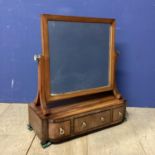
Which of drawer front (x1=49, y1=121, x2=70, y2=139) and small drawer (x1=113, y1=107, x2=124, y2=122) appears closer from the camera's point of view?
drawer front (x1=49, y1=121, x2=70, y2=139)

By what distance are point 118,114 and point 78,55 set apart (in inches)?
16.9

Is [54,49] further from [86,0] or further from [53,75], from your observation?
[86,0]

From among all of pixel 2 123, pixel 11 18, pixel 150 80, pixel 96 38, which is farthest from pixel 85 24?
pixel 2 123

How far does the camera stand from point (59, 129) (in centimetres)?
114

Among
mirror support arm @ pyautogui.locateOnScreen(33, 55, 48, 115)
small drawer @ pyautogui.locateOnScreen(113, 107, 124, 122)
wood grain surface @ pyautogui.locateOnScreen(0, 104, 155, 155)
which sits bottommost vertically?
wood grain surface @ pyautogui.locateOnScreen(0, 104, 155, 155)

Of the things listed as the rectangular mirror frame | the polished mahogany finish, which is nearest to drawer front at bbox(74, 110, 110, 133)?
the polished mahogany finish

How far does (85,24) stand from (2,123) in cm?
76

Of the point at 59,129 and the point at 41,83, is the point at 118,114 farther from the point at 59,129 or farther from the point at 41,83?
the point at 41,83

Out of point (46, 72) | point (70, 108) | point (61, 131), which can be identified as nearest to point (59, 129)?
point (61, 131)

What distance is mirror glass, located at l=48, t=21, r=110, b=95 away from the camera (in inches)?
47.6

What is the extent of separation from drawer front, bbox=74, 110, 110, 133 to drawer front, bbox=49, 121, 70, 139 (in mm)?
56

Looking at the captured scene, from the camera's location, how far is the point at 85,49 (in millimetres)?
1313

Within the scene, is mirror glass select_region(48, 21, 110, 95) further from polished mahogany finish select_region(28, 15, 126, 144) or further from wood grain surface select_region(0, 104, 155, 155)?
wood grain surface select_region(0, 104, 155, 155)

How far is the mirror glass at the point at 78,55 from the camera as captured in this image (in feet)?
3.97
